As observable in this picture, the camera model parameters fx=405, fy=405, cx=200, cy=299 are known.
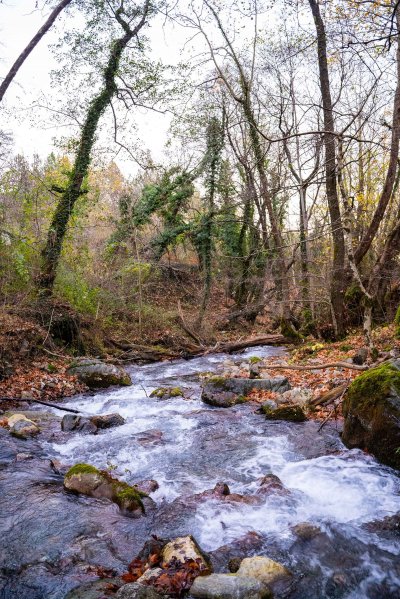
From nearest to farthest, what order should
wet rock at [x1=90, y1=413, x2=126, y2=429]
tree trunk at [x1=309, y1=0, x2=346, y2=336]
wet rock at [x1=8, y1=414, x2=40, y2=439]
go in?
wet rock at [x1=8, y1=414, x2=40, y2=439] < wet rock at [x1=90, y1=413, x2=126, y2=429] < tree trunk at [x1=309, y1=0, x2=346, y2=336]

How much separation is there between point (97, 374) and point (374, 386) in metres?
7.29

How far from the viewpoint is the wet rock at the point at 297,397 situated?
7.84m

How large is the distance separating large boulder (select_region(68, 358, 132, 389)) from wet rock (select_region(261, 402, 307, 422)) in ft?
15.6

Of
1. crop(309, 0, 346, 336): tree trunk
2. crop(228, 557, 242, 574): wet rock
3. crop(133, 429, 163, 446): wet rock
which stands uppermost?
crop(309, 0, 346, 336): tree trunk

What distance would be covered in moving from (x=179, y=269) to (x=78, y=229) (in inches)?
368

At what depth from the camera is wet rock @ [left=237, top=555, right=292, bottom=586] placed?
341 cm

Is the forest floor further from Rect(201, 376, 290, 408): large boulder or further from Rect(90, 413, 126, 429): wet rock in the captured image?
Rect(90, 413, 126, 429): wet rock

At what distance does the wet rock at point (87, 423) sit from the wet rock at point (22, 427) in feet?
1.71

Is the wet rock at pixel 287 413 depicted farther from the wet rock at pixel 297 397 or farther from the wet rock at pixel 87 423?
the wet rock at pixel 87 423

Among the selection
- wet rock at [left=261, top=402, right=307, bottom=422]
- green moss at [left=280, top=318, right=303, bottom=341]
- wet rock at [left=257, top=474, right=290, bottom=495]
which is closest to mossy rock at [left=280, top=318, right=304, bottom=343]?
green moss at [left=280, top=318, right=303, bottom=341]

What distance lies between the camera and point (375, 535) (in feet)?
13.5

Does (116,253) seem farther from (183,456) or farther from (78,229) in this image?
(183,456)

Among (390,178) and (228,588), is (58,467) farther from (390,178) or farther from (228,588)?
(390,178)

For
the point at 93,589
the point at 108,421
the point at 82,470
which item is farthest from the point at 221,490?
the point at 108,421
